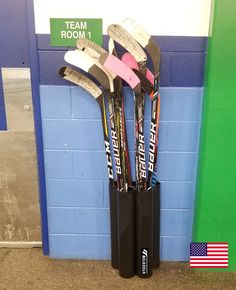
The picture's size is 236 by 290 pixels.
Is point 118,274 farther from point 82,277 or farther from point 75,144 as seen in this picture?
point 75,144

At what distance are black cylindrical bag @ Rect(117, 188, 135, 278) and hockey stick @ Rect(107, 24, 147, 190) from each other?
0.09 metres

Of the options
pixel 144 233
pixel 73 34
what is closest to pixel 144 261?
pixel 144 233

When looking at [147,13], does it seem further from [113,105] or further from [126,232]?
[126,232]

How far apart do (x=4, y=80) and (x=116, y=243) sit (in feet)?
3.31

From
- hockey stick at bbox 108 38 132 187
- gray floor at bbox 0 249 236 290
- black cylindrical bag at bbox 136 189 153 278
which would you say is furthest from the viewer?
gray floor at bbox 0 249 236 290

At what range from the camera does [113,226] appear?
175 cm

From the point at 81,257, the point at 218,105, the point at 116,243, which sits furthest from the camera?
the point at 81,257

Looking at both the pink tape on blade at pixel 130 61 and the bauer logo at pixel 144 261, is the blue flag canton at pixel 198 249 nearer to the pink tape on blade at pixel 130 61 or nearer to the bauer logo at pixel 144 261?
the bauer logo at pixel 144 261

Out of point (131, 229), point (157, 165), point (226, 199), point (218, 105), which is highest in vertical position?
point (218, 105)

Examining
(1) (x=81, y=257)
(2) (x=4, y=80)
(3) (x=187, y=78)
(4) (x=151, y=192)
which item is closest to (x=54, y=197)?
(1) (x=81, y=257)

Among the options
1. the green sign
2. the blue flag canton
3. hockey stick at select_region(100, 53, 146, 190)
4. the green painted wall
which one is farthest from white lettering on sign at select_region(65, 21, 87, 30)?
the blue flag canton

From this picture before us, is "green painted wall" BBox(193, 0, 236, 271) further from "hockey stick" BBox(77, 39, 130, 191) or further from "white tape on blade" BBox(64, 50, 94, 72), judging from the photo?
"white tape on blade" BBox(64, 50, 94, 72)

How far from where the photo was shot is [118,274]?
182cm

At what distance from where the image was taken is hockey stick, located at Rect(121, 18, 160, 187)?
142 centimetres
